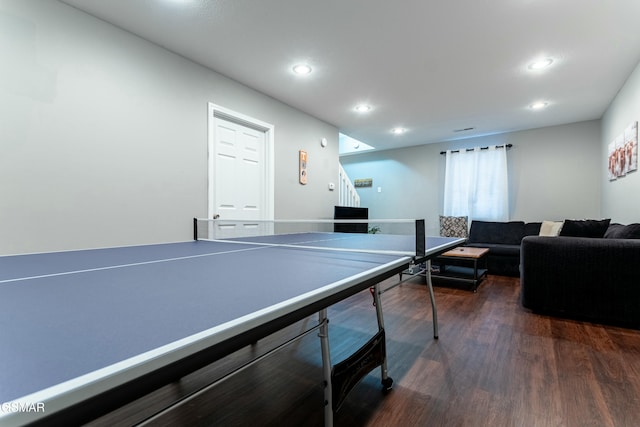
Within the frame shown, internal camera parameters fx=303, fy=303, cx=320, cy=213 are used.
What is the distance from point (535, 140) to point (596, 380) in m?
4.68

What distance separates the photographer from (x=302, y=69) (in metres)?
3.10

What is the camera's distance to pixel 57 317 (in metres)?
Answer: 0.61

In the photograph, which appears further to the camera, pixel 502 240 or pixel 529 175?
pixel 529 175

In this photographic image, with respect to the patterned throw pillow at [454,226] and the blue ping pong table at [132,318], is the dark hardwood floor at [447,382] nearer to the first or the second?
the blue ping pong table at [132,318]

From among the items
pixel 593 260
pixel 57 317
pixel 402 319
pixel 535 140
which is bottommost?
pixel 402 319

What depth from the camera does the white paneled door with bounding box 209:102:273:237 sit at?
Answer: 3.23m

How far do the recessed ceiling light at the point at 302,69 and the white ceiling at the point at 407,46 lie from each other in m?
0.07

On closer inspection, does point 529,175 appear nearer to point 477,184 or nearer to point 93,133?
point 477,184

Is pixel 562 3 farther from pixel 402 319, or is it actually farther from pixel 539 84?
pixel 402 319

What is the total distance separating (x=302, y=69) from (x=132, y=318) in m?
3.02

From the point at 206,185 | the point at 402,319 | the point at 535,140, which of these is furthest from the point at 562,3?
the point at 535,140

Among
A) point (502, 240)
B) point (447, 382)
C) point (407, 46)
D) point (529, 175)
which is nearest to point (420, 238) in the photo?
point (447, 382)

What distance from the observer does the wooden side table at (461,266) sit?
12.0 ft

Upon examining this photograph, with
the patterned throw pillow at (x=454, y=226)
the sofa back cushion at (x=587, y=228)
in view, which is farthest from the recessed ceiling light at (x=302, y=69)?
the patterned throw pillow at (x=454, y=226)
